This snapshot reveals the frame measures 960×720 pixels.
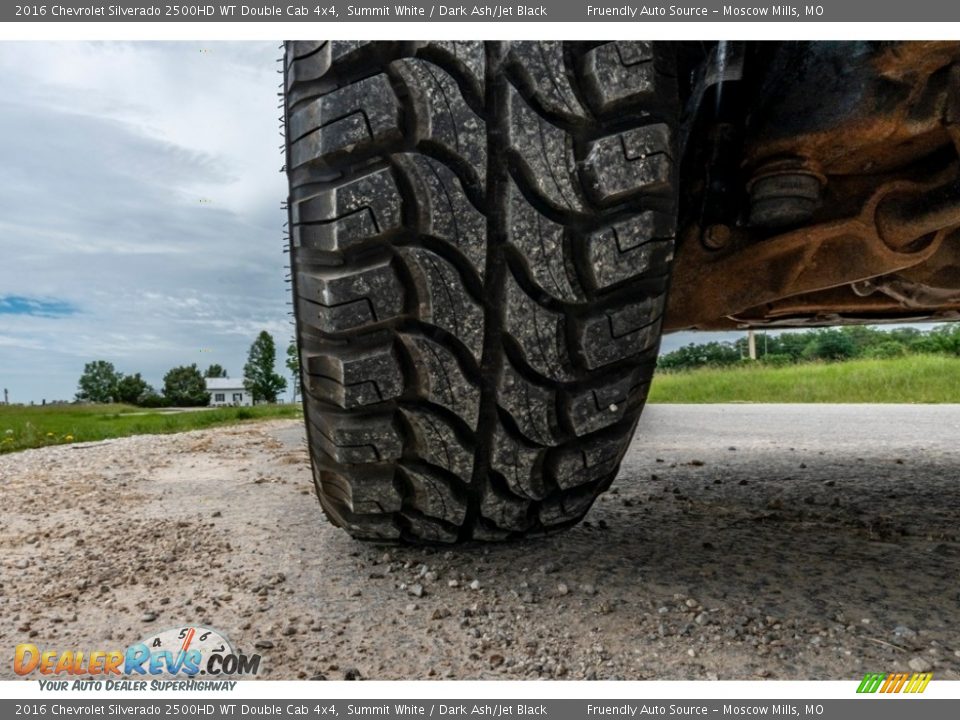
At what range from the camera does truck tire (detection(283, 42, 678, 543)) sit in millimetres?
929

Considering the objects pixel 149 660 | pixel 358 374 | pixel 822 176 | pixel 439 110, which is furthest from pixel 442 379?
pixel 822 176

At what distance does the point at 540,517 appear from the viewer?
125 centimetres

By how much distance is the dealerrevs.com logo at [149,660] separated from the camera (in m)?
0.98

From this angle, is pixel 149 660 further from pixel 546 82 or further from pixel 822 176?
pixel 822 176

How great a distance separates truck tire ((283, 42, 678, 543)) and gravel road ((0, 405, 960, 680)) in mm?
286

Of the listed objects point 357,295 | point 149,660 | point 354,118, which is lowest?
point 149,660

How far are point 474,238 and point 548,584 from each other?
0.68 m

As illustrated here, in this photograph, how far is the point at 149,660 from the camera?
1.01 metres

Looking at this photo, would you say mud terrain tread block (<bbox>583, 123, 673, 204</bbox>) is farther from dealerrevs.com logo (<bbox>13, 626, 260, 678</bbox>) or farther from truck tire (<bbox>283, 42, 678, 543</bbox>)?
dealerrevs.com logo (<bbox>13, 626, 260, 678</bbox>)

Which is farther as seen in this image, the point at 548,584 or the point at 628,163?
the point at 548,584

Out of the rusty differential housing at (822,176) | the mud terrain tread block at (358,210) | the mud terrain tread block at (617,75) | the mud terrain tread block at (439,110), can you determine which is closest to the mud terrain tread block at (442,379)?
the mud terrain tread block at (358,210)

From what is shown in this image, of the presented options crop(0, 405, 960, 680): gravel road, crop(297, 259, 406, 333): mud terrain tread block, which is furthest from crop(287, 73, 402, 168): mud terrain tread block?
crop(0, 405, 960, 680): gravel road

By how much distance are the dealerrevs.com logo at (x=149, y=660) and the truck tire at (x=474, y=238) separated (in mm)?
346

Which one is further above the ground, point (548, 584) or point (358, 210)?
point (358, 210)
